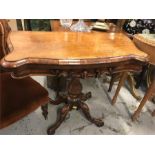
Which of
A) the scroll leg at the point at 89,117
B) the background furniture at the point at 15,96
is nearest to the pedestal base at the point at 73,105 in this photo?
the scroll leg at the point at 89,117

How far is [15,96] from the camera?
122 cm

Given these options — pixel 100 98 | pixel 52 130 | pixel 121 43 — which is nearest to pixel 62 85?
pixel 100 98

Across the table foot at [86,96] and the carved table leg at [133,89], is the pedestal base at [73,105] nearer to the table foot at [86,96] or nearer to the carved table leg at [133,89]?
the table foot at [86,96]

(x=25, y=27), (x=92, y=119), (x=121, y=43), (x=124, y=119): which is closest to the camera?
(x=121, y=43)

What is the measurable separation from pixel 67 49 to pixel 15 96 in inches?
Result: 18.2

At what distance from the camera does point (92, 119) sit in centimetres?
169

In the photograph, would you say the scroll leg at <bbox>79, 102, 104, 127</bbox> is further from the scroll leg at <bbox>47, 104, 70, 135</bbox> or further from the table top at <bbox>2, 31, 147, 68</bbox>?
the table top at <bbox>2, 31, 147, 68</bbox>

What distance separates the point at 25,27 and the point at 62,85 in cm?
85

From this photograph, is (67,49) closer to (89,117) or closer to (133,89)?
(89,117)

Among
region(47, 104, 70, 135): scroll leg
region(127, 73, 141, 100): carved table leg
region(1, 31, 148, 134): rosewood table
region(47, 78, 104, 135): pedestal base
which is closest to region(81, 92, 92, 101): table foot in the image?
region(47, 78, 104, 135): pedestal base

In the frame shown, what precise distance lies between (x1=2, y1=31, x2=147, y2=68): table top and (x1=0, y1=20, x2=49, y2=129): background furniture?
0.11 m
